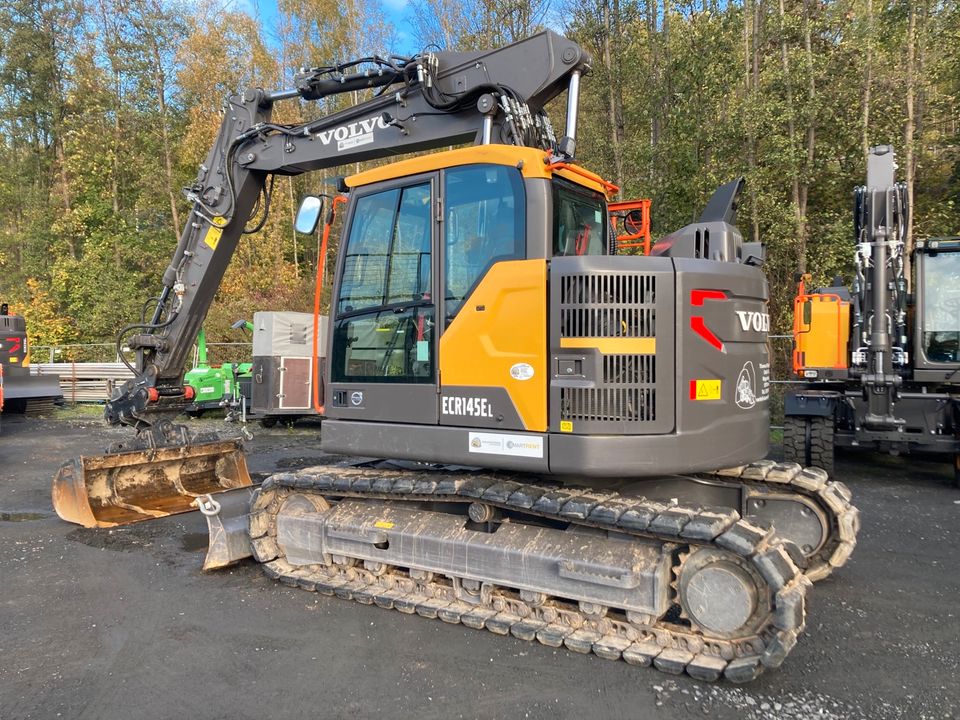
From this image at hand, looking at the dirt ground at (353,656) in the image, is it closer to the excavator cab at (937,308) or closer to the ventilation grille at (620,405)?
the ventilation grille at (620,405)

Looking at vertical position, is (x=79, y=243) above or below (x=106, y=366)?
above

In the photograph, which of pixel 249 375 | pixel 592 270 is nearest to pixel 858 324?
pixel 592 270

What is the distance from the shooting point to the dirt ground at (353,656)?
10.8 ft

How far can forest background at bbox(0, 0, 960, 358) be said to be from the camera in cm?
1351

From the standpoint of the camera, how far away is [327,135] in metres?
5.91

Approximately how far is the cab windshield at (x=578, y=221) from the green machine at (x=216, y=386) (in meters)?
10.5

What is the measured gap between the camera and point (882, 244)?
26.1 ft

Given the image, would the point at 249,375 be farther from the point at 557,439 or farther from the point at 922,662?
the point at 922,662

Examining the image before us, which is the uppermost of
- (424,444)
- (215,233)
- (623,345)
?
(215,233)

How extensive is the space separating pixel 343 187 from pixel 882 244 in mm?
6428

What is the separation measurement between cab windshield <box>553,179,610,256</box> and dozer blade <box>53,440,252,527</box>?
479 cm

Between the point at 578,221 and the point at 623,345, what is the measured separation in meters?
1.05

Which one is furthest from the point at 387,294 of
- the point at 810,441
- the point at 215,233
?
the point at 810,441

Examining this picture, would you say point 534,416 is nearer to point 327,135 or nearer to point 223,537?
point 223,537
